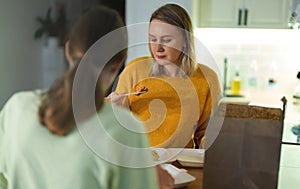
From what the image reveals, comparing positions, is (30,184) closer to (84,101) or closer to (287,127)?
(84,101)

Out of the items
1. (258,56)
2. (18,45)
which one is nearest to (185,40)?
(18,45)

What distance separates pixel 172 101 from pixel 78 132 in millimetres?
945

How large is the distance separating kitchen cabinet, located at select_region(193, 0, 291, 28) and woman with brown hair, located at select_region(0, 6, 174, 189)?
178 cm

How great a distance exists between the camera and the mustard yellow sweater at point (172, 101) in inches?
56.9

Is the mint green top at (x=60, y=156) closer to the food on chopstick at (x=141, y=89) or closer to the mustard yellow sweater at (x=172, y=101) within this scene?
the mustard yellow sweater at (x=172, y=101)

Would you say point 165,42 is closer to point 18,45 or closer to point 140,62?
point 140,62

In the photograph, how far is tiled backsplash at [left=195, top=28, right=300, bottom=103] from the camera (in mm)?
2564

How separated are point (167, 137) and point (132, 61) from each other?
15.3 inches

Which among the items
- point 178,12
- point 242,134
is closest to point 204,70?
point 178,12

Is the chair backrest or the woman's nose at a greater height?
the woman's nose

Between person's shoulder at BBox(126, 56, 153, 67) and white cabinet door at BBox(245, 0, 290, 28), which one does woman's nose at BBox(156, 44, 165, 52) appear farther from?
white cabinet door at BBox(245, 0, 290, 28)

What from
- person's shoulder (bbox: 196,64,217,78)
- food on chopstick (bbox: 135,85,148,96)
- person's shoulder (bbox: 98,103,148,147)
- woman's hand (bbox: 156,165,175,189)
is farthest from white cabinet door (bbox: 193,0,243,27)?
person's shoulder (bbox: 98,103,148,147)

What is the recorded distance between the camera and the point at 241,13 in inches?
96.1

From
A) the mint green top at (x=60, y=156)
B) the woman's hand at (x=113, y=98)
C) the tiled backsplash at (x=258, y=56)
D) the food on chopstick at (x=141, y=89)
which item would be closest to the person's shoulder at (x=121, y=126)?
the mint green top at (x=60, y=156)
